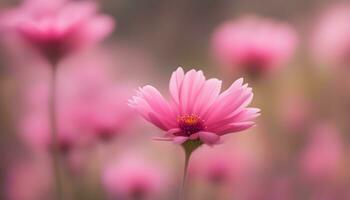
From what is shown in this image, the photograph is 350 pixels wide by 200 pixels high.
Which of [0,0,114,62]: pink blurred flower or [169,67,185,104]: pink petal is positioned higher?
[0,0,114,62]: pink blurred flower

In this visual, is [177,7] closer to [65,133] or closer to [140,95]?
[65,133]

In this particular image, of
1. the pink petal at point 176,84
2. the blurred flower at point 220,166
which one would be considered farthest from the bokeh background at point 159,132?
the pink petal at point 176,84

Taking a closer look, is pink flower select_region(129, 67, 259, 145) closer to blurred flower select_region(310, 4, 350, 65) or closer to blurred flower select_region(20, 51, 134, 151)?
blurred flower select_region(20, 51, 134, 151)

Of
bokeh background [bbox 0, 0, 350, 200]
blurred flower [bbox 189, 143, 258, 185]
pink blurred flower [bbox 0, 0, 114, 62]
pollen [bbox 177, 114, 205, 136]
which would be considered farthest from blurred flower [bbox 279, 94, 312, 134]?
pollen [bbox 177, 114, 205, 136]

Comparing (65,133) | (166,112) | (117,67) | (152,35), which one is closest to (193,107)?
(166,112)

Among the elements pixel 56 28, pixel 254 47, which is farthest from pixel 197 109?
pixel 254 47

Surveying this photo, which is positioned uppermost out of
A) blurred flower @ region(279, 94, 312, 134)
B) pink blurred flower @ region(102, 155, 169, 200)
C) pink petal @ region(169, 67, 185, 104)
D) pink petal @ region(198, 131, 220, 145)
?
blurred flower @ region(279, 94, 312, 134)

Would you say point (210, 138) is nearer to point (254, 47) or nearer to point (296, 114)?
point (254, 47)
